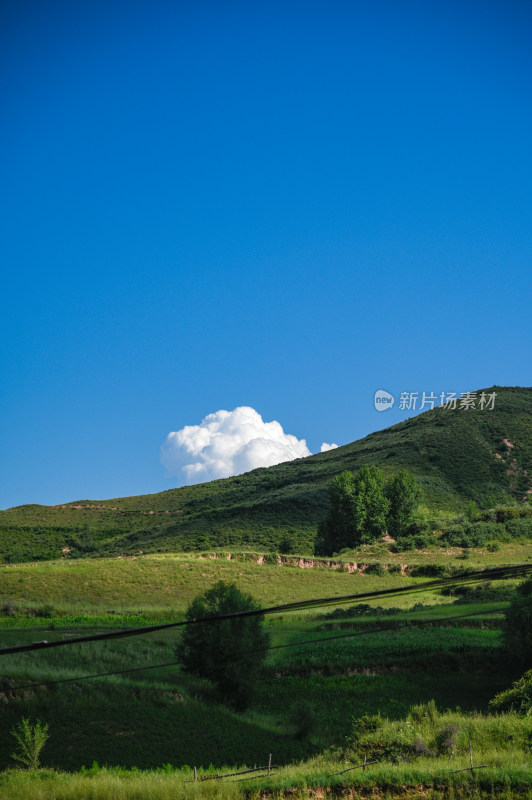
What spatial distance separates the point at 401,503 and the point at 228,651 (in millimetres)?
67301

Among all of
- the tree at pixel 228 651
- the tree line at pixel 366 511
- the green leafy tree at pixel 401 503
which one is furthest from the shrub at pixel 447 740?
the green leafy tree at pixel 401 503

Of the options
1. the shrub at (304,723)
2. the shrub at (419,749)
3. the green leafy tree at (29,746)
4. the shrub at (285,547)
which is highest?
the shrub at (285,547)

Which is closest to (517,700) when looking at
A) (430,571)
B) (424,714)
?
(424,714)

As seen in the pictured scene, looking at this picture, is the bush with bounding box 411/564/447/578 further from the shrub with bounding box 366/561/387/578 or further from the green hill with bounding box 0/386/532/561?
the green hill with bounding box 0/386/532/561

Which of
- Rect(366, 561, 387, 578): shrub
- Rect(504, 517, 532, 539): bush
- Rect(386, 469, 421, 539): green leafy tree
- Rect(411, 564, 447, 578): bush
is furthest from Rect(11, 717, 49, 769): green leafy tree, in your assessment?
Rect(386, 469, 421, 539): green leafy tree

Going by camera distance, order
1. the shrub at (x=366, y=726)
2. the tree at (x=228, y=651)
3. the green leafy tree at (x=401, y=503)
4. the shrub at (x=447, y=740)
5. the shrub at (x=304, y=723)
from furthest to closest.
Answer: the green leafy tree at (x=401, y=503) → the tree at (x=228, y=651) → the shrub at (x=304, y=723) → the shrub at (x=366, y=726) → the shrub at (x=447, y=740)

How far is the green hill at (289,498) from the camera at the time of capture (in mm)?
95762

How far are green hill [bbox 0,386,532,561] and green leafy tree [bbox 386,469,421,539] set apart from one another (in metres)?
6.45

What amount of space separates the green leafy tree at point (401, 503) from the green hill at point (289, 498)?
6.45 m

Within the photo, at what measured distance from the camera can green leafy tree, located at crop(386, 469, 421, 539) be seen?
87938mm

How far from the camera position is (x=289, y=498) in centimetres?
11094

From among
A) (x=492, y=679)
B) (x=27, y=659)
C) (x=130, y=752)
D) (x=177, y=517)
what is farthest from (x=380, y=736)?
(x=177, y=517)

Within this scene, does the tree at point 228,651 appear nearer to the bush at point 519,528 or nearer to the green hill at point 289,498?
the green hill at point 289,498

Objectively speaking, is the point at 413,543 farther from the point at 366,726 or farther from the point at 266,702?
the point at 366,726
